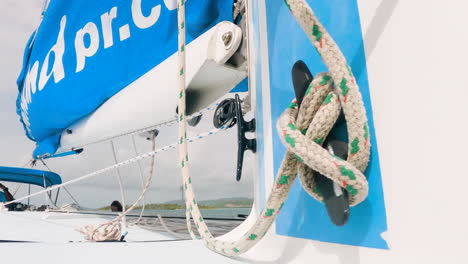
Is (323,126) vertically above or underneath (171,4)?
underneath

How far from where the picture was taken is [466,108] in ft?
0.70

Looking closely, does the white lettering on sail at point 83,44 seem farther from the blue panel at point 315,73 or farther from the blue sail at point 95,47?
the blue panel at point 315,73

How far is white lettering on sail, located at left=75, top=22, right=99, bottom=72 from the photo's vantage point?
3.14 feet

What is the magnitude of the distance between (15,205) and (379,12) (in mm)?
3173

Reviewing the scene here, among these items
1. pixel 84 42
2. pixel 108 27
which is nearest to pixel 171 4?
pixel 108 27

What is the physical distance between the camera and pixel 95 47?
3.14ft

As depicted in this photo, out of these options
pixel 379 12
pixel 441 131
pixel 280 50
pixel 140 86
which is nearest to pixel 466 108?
pixel 441 131

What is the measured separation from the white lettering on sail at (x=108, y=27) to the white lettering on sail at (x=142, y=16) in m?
0.09

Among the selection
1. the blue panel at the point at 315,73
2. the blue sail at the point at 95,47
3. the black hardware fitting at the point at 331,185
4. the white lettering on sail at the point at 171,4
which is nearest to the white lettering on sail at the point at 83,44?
the blue sail at the point at 95,47

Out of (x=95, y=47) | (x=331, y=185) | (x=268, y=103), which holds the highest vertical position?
(x=95, y=47)

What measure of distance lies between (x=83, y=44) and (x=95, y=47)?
77 mm

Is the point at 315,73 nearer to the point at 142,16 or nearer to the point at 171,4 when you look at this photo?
the point at 171,4

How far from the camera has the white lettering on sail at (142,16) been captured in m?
0.81

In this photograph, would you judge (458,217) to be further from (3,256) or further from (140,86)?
(140,86)
